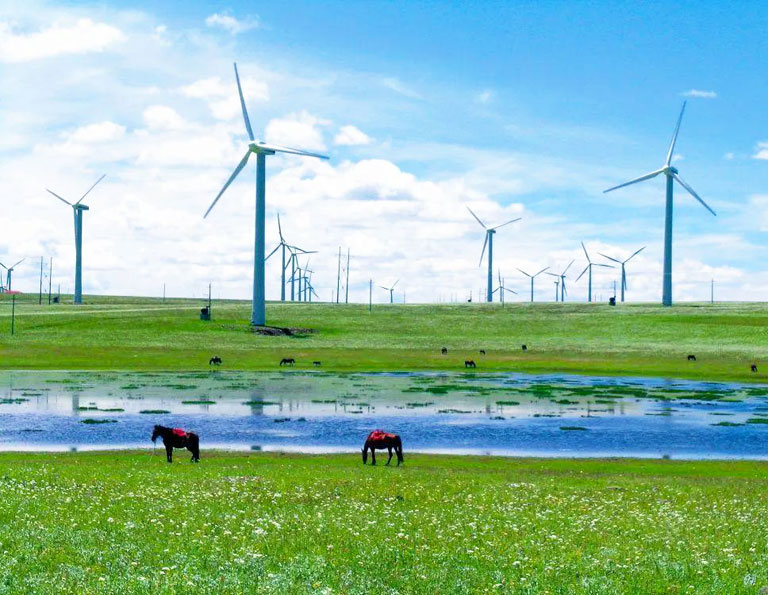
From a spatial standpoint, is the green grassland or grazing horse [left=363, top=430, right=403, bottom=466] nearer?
grazing horse [left=363, top=430, right=403, bottom=466]

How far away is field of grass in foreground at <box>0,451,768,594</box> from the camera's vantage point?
42.5ft

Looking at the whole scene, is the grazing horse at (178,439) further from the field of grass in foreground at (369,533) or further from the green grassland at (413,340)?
the green grassland at (413,340)

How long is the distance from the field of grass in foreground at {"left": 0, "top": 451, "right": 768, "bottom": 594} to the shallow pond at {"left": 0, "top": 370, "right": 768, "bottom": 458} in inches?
510

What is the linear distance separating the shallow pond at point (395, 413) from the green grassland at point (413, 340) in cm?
1506

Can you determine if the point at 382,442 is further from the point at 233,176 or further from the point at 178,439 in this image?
the point at 233,176

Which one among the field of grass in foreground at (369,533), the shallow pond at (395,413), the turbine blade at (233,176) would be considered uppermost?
the turbine blade at (233,176)

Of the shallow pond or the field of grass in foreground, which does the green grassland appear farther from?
the field of grass in foreground

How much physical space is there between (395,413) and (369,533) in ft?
119

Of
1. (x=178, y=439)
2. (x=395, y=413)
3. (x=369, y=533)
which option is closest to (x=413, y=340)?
(x=395, y=413)

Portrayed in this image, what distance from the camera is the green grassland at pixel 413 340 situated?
94875 millimetres

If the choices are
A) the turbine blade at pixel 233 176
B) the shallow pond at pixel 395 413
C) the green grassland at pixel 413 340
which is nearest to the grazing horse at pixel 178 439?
the shallow pond at pixel 395 413

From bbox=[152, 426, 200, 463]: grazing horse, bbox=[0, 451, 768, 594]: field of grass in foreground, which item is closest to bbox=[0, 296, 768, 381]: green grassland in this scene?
bbox=[152, 426, 200, 463]: grazing horse

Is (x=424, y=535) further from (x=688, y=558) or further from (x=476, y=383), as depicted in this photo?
(x=476, y=383)

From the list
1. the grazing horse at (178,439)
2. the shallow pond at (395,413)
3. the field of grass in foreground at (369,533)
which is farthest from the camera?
the shallow pond at (395,413)
